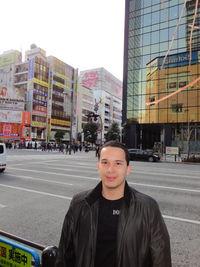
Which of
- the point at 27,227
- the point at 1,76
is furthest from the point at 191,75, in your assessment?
the point at 1,76

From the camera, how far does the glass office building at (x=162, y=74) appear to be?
34.8 metres

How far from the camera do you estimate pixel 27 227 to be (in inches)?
173

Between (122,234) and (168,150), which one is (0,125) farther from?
(122,234)

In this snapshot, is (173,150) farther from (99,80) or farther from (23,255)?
(99,80)

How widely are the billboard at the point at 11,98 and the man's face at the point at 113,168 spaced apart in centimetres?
6585

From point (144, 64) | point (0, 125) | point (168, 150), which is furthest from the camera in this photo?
point (0, 125)

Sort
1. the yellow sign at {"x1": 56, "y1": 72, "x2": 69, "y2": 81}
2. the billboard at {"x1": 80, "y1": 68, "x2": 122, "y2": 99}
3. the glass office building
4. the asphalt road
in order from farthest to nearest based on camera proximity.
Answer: the billboard at {"x1": 80, "y1": 68, "x2": 122, "y2": 99} → the yellow sign at {"x1": 56, "y1": 72, "x2": 69, "y2": 81} → the glass office building → the asphalt road

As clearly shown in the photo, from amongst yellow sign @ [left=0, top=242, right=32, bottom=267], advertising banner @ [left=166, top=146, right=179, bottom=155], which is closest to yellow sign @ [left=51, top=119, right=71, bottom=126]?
advertising banner @ [left=166, top=146, right=179, bottom=155]

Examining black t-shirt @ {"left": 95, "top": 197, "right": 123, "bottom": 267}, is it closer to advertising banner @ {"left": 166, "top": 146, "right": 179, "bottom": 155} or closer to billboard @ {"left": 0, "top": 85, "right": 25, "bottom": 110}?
advertising banner @ {"left": 166, "top": 146, "right": 179, "bottom": 155}

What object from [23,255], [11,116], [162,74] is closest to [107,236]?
[23,255]

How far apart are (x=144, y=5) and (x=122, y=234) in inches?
1825

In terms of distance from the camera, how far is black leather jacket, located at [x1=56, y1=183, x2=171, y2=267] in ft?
5.30

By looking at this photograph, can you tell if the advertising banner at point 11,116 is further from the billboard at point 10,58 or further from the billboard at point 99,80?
the billboard at point 99,80

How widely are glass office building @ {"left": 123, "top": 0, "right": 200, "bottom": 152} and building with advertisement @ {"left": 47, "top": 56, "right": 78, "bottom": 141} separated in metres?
35.0
